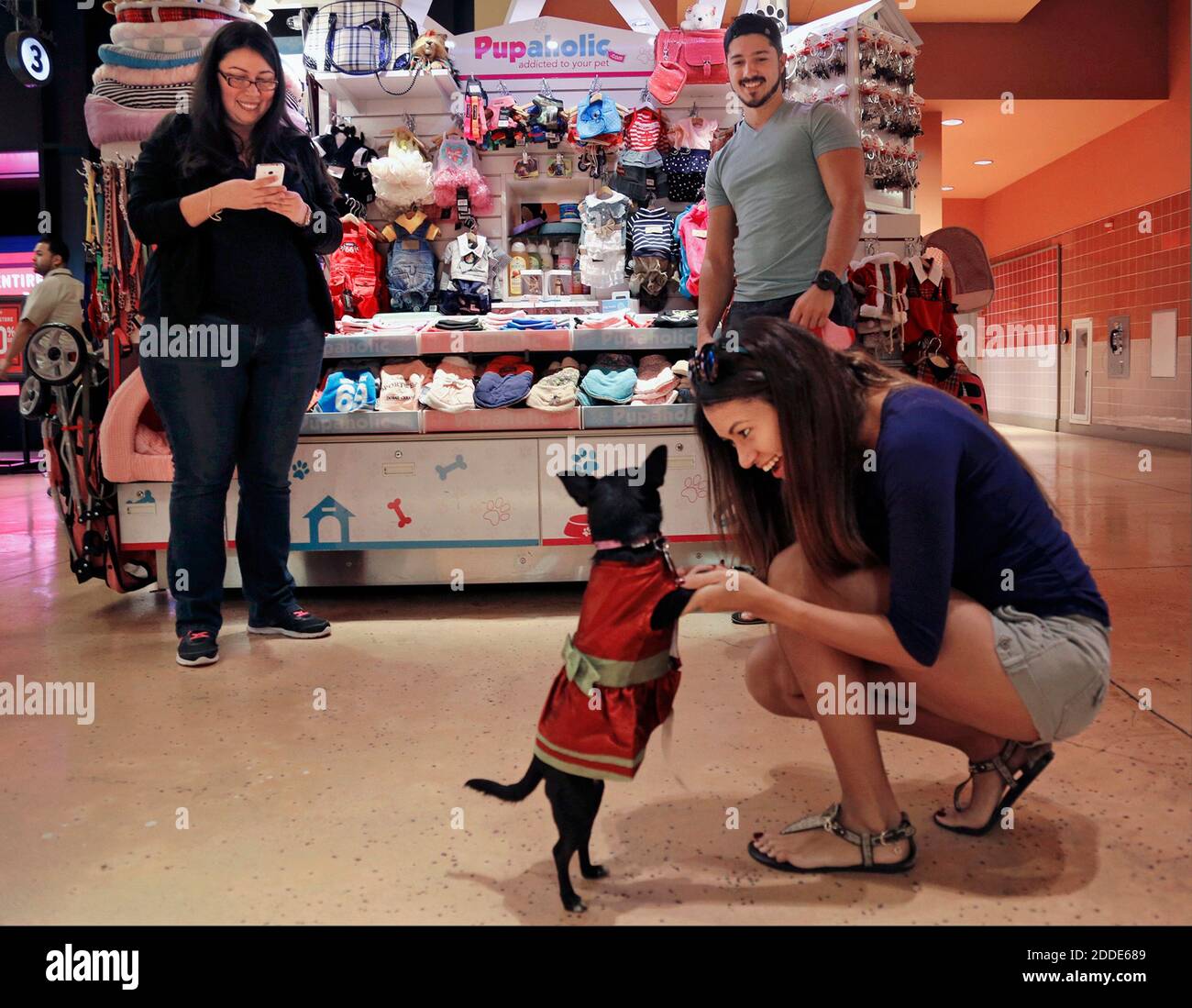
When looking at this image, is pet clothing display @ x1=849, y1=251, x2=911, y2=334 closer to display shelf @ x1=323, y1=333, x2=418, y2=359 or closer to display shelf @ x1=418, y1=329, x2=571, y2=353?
display shelf @ x1=418, y1=329, x2=571, y2=353

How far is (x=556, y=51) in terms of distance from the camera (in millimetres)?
4863

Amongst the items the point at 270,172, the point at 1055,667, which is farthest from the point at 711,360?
the point at 270,172

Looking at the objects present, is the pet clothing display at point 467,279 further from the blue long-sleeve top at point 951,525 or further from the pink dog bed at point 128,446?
the blue long-sleeve top at point 951,525

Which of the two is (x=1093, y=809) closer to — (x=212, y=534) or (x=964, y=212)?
(x=212, y=534)

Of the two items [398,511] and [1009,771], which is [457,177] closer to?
[398,511]

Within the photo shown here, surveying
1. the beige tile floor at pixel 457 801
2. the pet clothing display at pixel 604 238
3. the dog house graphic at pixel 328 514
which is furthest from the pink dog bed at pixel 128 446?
the pet clothing display at pixel 604 238

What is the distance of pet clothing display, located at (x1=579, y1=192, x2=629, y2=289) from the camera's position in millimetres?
4469

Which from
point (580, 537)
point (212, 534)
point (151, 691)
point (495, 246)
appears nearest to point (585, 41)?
point (495, 246)

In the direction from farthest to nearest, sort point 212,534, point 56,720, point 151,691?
1. point 212,534
2. point 151,691
3. point 56,720

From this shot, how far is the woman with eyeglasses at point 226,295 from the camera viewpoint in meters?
2.62

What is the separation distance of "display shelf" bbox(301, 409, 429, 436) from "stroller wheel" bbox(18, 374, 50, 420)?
0.92 meters

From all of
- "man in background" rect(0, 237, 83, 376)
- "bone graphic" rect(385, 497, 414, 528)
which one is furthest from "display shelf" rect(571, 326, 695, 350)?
"man in background" rect(0, 237, 83, 376)
